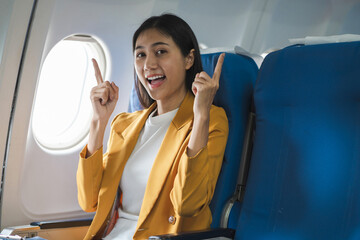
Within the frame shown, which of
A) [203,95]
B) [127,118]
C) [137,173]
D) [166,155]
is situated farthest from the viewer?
[127,118]

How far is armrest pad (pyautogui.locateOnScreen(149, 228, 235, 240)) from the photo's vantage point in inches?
74.4

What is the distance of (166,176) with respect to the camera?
2.13 metres

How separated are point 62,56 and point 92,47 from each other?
0.36m

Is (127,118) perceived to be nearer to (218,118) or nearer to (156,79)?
(156,79)

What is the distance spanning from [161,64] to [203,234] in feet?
2.77

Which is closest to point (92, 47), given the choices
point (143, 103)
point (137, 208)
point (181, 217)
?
point (143, 103)

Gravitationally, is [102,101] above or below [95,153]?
above

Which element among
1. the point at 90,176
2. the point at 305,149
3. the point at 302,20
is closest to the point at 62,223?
the point at 90,176

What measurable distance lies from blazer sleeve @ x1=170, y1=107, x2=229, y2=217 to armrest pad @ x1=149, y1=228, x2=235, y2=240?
9 centimetres

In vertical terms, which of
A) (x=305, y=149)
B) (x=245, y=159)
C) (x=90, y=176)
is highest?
(x=305, y=149)

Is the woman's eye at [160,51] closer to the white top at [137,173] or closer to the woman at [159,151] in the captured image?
the woman at [159,151]

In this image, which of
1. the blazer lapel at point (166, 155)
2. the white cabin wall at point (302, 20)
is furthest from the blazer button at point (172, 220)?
the white cabin wall at point (302, 20)

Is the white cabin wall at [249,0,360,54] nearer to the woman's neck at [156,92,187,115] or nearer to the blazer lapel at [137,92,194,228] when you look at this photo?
the woman's neck at [156,92,187,115]

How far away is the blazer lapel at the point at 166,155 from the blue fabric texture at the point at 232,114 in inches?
8.4
